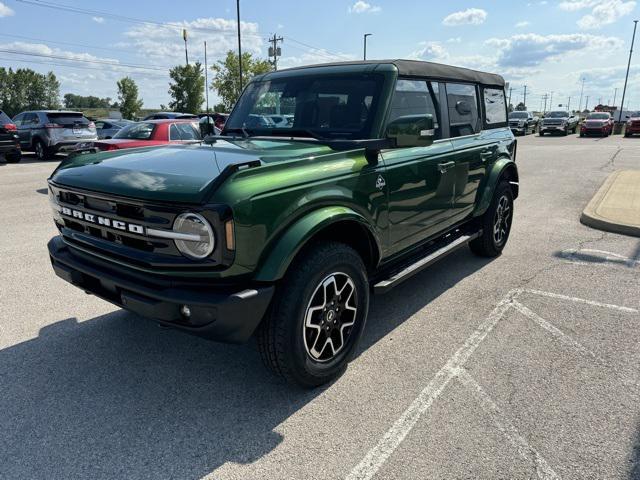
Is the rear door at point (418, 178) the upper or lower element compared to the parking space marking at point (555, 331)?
upper

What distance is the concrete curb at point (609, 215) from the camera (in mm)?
6816

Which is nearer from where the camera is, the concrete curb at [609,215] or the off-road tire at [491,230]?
the off-road tire at [491,230]

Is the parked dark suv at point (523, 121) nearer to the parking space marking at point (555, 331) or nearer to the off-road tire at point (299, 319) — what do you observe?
the parking space marking at point (555, 331)

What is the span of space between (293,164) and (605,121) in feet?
119

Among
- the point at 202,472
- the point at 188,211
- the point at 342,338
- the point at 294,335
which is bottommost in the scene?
the point at 202,472

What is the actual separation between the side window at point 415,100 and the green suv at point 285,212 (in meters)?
0.02

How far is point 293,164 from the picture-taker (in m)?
2.79

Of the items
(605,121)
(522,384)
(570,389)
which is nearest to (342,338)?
(522,384)

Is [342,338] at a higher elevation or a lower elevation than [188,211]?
lower

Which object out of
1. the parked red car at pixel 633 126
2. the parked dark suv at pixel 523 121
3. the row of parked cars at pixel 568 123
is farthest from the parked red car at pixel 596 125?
the parked dark suv at pixel 523 121

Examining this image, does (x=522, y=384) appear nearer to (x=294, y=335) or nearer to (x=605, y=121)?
(x=294, y=335)

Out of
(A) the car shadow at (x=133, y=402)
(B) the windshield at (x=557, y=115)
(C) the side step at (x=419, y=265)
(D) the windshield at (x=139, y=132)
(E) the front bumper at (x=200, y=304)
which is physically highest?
(B) the windshield at (x=557, y=115)

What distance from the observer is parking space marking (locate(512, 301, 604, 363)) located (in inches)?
137

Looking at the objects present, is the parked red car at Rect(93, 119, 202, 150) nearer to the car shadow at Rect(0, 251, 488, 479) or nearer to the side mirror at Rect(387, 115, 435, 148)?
the car shadow at Rect(0, 251, 488, 479)
